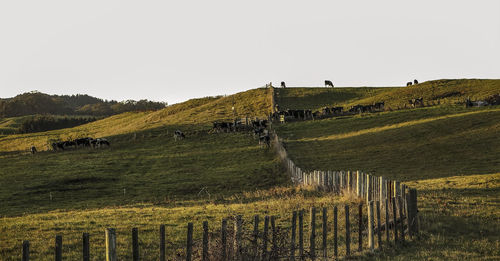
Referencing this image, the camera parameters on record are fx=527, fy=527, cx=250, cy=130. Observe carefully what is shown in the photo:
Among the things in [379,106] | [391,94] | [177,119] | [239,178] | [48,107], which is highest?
[48,107]

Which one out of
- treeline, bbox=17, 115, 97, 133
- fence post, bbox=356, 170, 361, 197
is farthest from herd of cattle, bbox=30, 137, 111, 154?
treeline, bbox=17, 115, 97, 133

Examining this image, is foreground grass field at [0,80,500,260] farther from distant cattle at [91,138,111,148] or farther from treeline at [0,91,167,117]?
treeline at [0,91,167,117]

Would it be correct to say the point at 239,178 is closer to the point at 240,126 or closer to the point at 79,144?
the point at 240,126

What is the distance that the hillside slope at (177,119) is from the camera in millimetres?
71812

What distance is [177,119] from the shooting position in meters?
77.0

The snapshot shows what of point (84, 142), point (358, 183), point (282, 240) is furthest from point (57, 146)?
point (282, 240)

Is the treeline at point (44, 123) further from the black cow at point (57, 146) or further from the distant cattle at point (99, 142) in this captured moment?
the distant cattle at point (99, 142)

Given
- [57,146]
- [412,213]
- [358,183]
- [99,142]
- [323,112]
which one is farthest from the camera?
[323,112]

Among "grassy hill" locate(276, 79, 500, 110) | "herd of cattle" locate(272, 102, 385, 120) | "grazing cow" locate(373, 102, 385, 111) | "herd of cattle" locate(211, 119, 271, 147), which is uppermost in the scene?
"grassy hill" locate(276, 79, 500, 110)

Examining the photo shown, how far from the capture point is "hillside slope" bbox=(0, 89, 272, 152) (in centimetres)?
7181

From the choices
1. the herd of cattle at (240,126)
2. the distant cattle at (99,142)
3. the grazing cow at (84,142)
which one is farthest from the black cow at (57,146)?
the herd of cattle at (240,126)

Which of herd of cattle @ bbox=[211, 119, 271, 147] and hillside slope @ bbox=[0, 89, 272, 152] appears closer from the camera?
herd of cattle @ bbox=[211, 119, 271, 147]

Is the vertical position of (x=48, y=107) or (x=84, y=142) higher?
(x=48, y=107)

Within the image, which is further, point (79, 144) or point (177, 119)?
point (177, 119)
